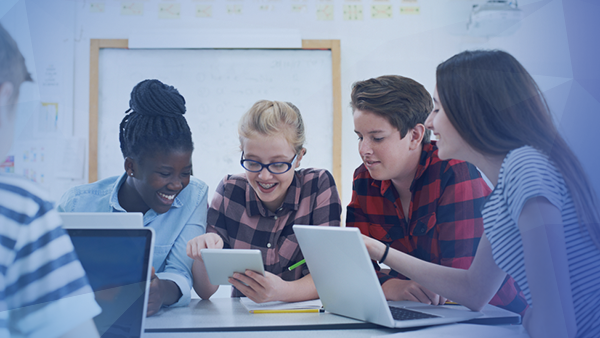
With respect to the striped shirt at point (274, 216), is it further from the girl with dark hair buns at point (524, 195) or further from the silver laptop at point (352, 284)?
the girl with dark hair buns at point (524, 195)

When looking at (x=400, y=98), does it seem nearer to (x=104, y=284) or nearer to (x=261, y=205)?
(x=261, y=205)

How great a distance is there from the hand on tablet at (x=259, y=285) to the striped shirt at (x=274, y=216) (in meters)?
0.18

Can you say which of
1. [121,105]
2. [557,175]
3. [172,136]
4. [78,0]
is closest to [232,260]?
[172,136]

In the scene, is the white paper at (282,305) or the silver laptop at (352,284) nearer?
the silver laptop at (352,284)

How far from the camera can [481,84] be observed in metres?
0.51

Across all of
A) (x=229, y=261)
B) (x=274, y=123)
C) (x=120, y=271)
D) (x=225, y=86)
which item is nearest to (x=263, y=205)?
(x=274, y=123)

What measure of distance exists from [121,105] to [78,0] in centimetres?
44

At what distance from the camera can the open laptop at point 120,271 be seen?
415 millimetres

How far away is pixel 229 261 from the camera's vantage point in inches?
25.0

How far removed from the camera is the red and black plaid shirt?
76 cm

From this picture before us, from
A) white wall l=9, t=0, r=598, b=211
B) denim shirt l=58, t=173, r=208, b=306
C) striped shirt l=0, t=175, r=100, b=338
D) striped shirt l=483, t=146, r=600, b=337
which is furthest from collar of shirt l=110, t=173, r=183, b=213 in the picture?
striped shirt l=483, t=146, r=600, b=337

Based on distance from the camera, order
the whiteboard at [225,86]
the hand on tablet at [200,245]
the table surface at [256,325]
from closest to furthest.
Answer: the table surface at [256,325], the hand on tablet at [200,245], the whiteboard at [225,86]

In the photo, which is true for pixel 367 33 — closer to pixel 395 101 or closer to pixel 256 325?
pixel 395 101

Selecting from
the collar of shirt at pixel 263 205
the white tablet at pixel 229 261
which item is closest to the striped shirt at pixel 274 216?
the collar of shirt at pixel 263 205
